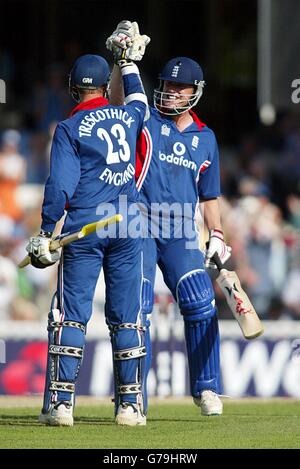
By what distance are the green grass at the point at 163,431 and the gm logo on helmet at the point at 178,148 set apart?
5.96 feet

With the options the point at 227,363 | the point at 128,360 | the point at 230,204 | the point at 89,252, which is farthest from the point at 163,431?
the point at 230,204

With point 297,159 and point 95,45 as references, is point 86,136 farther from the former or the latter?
point 95,45

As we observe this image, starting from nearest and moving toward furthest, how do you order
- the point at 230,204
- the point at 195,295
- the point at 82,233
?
the point at 82,233 → the point at 195,295 → the point at 230,204

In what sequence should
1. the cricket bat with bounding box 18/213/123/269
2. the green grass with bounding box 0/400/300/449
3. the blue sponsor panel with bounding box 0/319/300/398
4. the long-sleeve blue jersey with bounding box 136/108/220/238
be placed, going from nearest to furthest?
1. the green grass with bounding box 0/400/300/449
2. the cricket bat with bounding box 18/213/123/269
3. the long-sleeve blue jersey with bounding box 136/108/220/238
4. the blue sponsor panel with bounding box 0/319/300/398

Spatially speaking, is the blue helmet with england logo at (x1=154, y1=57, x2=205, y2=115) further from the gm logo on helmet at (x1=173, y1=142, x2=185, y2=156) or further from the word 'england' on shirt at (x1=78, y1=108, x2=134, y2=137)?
the word 'england' on shirt at (x1=78, y1=108, x2=134, y2=137)

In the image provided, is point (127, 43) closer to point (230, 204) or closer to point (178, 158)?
point (178, 158)

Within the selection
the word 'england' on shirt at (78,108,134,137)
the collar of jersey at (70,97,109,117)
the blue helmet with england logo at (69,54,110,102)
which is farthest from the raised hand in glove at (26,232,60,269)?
the blue helmet with england logo at (69,54,110,102)

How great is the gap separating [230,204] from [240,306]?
6.97 metres

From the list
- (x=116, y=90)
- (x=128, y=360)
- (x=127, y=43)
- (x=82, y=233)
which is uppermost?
(x=127, y=43)

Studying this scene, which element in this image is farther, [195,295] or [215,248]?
[215,248]

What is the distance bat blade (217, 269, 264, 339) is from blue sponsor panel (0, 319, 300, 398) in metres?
3.91

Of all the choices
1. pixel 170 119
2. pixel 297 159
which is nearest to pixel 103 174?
pixel 170 119

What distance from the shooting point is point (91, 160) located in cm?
756

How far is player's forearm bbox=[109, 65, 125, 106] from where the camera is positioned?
27.6 feet
